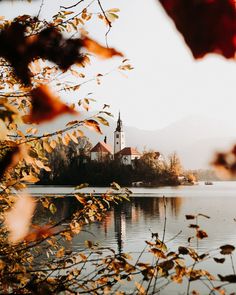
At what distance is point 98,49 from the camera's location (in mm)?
692

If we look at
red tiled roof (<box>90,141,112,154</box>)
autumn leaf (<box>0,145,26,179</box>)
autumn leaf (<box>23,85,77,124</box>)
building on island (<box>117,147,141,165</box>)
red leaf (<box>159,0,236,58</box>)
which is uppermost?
red tiled roof (<box>90,141,112,154</box>)

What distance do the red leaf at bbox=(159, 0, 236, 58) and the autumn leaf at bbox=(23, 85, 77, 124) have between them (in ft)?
0.75

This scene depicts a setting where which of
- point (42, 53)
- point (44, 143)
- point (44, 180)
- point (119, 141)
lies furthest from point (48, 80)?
point (119, 141)

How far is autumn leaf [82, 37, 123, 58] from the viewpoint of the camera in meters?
0.68

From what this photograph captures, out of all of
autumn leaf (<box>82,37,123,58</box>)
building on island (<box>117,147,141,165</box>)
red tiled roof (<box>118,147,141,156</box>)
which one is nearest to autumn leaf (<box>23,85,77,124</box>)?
autumn leaf (<box>82,37,123,58</box>)

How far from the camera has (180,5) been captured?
0.55 m

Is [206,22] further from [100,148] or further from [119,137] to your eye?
[119,137]

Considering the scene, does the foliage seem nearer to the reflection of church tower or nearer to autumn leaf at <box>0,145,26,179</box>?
the reflection of church tower

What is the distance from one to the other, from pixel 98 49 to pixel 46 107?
0.19 m

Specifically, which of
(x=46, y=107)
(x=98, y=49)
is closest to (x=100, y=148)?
(x=98, y=49)

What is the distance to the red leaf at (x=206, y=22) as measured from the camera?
55 centimetres

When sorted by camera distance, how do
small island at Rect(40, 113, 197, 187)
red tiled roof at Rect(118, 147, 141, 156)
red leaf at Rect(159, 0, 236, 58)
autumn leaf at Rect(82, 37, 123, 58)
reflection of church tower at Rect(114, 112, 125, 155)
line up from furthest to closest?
reflection of church tower at Rect(114, 112, 125, 155)
red tiled roof at Rect(118, 147, 141, 156)
small island at Rect(40, 113, 197, 187)
autumn leaf at Rect(82, 37, 123, 58)
red leaf at Rect(159, 0, 236, 58)

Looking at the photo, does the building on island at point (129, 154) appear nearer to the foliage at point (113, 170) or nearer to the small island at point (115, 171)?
the small island at point (115, 171)

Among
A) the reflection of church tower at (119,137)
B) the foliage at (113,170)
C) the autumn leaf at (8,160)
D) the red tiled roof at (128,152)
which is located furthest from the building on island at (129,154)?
the autumn leaf at (8,160)
